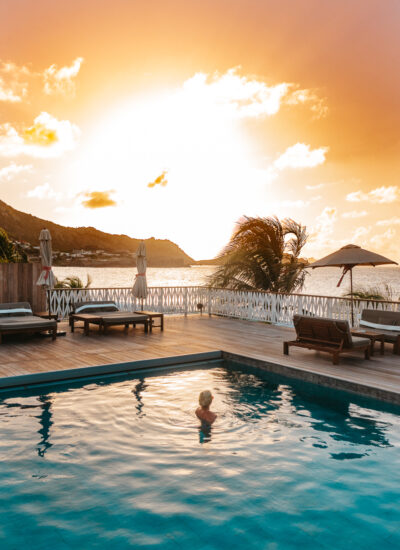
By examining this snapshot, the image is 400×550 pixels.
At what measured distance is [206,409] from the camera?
4945 mm

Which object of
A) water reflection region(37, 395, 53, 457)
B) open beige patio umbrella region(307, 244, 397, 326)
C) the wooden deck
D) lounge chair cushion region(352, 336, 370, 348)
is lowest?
water reflection region(37, 395, 53, 457)

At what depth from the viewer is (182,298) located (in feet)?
45.4

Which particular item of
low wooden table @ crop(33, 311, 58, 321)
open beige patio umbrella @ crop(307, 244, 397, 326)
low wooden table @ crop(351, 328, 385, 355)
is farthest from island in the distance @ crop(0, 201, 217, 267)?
low wooden table @ crop(351, 328, 385, 355)

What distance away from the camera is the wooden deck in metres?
6.68

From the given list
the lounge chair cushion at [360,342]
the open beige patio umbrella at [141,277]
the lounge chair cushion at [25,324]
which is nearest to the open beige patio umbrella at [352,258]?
the lounge chair cushion at [360,342]

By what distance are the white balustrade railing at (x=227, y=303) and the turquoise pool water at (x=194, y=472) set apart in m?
4.83

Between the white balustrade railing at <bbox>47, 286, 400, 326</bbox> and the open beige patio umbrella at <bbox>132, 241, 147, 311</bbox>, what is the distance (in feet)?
2.08

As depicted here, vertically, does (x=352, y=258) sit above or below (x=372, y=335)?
above

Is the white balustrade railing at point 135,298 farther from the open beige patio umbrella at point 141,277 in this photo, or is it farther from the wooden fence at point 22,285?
the open beige patio umbrella at point 141,277

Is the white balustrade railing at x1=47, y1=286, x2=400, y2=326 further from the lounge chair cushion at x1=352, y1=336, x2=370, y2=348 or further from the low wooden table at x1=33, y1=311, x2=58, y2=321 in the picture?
the lounge chair cushion at x1=352, y1=336, x2=370, y2=348

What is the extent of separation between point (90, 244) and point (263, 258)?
101 feet

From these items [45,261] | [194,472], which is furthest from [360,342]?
[45,261]

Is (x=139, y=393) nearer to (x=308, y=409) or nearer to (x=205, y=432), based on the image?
(x=205, y=432)

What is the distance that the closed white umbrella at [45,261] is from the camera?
33.8 feet
